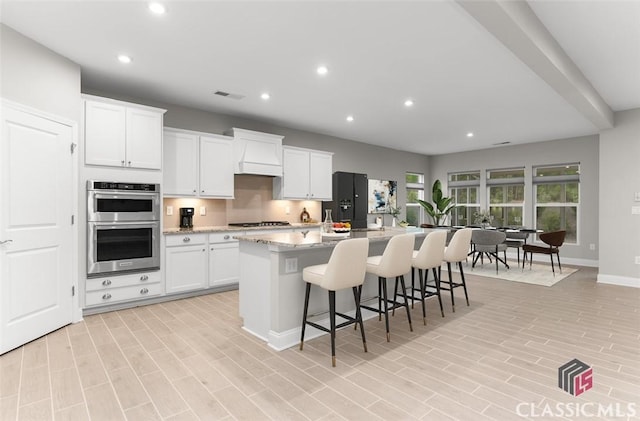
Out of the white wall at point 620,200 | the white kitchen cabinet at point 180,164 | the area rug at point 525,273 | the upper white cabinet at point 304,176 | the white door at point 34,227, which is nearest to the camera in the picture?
the white door at point 34,227

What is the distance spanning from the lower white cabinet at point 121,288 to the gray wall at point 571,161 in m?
8.19

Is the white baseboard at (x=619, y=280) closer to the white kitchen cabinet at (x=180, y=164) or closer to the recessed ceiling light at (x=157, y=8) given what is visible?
the white kitchen cabinet at (x=180, y=164)

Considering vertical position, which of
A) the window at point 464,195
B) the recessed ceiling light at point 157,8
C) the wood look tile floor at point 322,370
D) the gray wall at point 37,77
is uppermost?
the recessed ceiling light at point 157,8

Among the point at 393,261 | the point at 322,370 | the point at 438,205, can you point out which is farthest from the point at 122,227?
the point at 438,205

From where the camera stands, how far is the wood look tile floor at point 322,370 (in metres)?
2.05

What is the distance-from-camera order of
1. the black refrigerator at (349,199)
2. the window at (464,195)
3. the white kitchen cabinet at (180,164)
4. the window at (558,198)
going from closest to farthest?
A: the white kitchen cabinet at (180,164), the black refrigerator at (349,199), the window at (558,198), the window at (464,195)

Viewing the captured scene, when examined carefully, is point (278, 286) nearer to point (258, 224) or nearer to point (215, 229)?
point (215, 229)

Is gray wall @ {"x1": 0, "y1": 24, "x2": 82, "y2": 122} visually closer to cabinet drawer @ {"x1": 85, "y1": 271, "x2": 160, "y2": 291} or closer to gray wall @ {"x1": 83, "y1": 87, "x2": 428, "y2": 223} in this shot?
gray wall @ {"x1": 83, "y1": 87, "x2": 428, "y2": 223}

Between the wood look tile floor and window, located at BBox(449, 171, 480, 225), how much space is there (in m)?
5.65

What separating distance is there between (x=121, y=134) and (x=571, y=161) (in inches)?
347

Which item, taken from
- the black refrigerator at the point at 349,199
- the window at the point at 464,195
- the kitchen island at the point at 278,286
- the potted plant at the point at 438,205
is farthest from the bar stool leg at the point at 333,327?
the window at the point at 464,195

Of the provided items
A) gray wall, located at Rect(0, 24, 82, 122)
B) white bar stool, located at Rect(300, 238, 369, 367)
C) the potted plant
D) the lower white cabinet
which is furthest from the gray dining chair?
gray wall, located at Rect(0, 24, 82, 122)

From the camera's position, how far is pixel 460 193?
9.60 m

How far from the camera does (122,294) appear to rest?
4.01m
